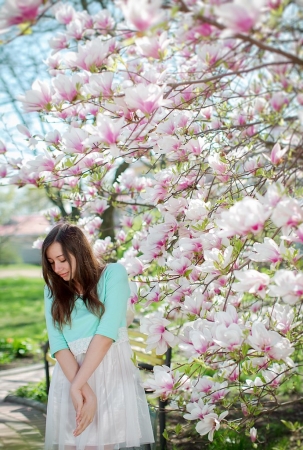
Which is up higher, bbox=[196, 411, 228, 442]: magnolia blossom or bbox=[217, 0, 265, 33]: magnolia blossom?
bbox=[217, 0, 265, 33]: magnolia blossom

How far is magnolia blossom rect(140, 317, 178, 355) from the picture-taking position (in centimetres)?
253

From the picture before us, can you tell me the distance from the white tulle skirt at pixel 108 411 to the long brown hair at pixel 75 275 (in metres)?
0.21

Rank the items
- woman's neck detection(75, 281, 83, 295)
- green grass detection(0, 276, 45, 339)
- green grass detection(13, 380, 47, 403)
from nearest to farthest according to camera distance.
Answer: woman's neck detection(75, 281, 83, 295) → green grass detection(13, 380, 47, 403) → green grass detection(0, 276, 45, 339)

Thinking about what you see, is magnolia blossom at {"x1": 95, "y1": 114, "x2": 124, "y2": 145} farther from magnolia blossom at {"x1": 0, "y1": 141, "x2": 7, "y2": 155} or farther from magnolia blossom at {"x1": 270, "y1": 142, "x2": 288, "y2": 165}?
magnolia blossom at {"x1": 0, "y1": 141, "x2": 7, "y2": 155}

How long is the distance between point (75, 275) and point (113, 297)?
20cm

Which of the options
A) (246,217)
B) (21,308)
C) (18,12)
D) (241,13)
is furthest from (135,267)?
(21,308)

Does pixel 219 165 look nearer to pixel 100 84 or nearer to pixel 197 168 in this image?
pixel 197 168

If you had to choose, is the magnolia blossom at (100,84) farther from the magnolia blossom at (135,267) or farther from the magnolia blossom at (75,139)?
the magnolia blossom at (135,267)

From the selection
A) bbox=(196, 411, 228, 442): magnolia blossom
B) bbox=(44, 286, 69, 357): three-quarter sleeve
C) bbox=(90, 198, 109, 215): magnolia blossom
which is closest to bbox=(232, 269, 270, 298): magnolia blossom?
bbox=(196, 411, 228, 442): magnolia blossom

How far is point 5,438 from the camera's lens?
4.20 m

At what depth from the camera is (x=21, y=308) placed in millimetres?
12383

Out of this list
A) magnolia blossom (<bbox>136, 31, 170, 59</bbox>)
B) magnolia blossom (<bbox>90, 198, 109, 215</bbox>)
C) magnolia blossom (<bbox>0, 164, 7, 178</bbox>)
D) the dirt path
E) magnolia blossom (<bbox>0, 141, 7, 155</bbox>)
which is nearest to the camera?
magnolia blossom (<bbox>136, 31, 170, 59</bbox>)

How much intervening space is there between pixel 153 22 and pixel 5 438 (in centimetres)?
348

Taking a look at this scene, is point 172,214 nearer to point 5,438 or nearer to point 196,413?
point 196,413
